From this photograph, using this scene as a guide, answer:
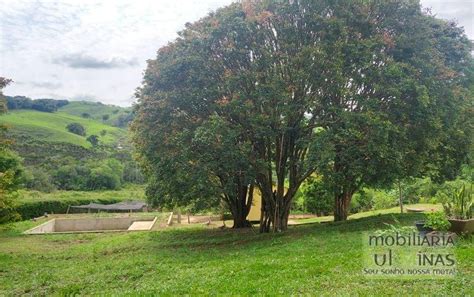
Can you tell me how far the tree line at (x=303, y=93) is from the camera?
12.5 meters

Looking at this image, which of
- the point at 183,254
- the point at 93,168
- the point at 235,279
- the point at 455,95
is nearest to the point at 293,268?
the point at 235,279

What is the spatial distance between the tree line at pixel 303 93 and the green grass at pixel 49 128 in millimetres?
60846

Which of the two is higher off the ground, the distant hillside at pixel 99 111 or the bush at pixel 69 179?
the distant hillside at pixel 99 111

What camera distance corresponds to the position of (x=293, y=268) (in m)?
7.68

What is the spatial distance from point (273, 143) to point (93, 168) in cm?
4868

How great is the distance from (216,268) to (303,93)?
282 inches

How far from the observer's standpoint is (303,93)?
1354 cm

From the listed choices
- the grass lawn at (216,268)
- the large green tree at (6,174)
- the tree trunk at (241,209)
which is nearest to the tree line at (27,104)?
the large green tree at (6,174)

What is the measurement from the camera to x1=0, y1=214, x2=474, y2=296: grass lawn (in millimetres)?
6199

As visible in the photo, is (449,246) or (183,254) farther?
(183,254)

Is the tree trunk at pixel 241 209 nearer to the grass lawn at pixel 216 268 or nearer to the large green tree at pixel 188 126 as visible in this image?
the grass lawn at pixel 216 268

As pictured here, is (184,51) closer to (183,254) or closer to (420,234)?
(183,254)

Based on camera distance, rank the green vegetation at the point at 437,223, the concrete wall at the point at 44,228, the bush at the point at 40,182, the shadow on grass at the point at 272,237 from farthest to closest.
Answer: the bush at the point at 40,182 < the concrete wall at the point at 44,228 < the shadow on grass at the point at 272,237 < the green vegetation at the point at 437,223

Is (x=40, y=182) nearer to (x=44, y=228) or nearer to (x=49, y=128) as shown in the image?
(x=44, y=228)
